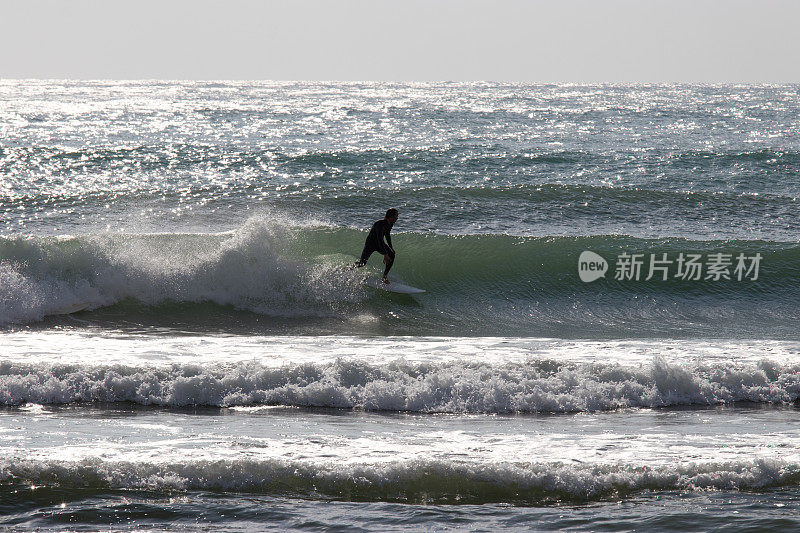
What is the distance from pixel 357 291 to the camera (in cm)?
1163

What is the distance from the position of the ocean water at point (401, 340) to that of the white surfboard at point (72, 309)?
0.06 meters

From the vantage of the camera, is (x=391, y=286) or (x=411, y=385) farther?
(x=391, y=286)

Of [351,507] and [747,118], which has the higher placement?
[747,118]

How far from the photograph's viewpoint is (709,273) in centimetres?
1297

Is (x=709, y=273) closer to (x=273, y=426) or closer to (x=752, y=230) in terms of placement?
(x=752, y=230)

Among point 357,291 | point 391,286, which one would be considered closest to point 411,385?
point 357,291

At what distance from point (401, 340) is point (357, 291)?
236 centimetres

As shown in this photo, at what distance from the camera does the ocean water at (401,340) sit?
5.02 meters

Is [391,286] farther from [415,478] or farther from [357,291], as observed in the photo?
[415,478]

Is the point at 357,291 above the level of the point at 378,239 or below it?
below

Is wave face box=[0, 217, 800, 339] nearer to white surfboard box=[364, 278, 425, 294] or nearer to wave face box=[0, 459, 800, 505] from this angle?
white surfboard box=[364, 278, 425, 294]

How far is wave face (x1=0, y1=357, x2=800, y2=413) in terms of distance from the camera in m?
6.98

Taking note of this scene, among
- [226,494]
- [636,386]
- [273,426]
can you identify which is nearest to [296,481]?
[226,494]

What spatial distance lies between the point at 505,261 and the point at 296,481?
29.1 ft
